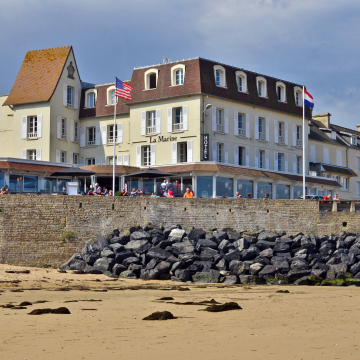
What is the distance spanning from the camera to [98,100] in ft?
163

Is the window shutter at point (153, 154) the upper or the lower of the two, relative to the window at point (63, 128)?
lower

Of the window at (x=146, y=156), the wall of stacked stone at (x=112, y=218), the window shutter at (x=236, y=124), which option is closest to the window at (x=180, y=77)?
the window shutter at (x=236, y=124)

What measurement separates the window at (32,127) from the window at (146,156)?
8545 millimetres

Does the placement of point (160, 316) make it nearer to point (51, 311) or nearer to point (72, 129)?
point (51, 311)

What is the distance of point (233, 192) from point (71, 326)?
2968cm

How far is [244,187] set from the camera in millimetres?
43625

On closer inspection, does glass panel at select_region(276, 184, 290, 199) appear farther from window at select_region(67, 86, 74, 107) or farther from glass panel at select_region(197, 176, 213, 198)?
window at select_region(67, 86, 74, 107)

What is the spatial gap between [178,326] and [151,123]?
32.9 metres

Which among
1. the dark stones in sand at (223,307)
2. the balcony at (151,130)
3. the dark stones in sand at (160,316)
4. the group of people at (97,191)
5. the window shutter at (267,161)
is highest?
the balcony at (151,130)

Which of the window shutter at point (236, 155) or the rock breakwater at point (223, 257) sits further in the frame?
the window shutter at point (236, 155)

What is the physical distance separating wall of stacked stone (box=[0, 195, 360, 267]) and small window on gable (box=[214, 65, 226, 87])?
14546 mm

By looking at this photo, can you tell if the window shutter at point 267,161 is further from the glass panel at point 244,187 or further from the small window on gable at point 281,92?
the small window on gable at point 281,92

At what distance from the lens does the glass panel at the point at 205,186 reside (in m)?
41.3

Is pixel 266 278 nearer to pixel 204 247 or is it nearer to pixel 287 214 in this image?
pixel 204 247
